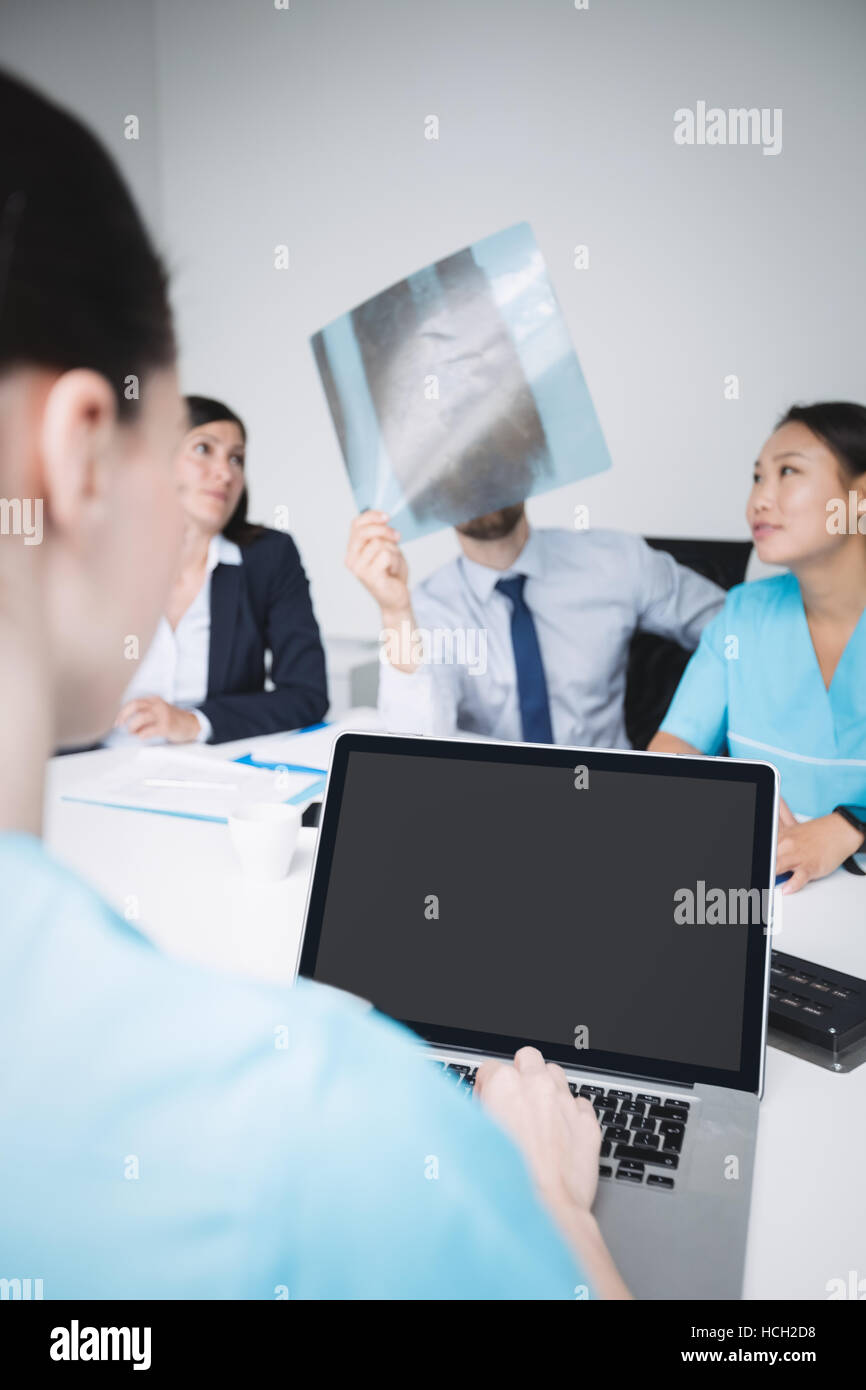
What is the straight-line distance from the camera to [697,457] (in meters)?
3.07

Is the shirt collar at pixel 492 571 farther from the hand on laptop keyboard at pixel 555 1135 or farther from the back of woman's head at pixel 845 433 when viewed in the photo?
the hand on laptop keyboard at pixel 555 1135

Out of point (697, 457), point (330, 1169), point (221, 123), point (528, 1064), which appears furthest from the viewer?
point (221, 123)

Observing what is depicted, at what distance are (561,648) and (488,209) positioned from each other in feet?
5.41

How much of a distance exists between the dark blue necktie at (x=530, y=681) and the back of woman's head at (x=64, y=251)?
81.0 inches

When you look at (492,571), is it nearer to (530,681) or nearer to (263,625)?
(530,681)

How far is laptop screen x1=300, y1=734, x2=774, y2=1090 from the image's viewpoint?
30.7 inches

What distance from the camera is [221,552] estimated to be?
2434 millimetres

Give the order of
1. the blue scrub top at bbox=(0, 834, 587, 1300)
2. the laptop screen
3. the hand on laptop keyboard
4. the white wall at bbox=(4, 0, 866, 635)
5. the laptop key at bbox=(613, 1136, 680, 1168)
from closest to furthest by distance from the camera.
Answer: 1. the blue scrub top at bbox=(0, 834, 587, 1300)
2. the hand on laptop keyboard
3. the laptop key at bbox=(613, 1136, 680, 1168)
4. the laptop screen
5. the white wall at bbox=(4, 0, 866, 635)

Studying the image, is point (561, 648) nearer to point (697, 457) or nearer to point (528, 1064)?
point (697, 457)

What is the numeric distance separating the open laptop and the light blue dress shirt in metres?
1.57

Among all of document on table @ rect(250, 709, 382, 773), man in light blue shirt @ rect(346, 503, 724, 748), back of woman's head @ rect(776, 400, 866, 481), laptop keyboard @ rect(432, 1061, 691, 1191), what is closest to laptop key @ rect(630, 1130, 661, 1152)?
laptop keyboard @ rect(432, 1061, 691, 1191)

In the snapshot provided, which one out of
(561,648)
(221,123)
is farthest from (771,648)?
(221,123)

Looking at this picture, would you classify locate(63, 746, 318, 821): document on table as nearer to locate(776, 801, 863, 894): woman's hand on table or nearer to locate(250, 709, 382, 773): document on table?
locate(250, 709, 382, 773): document on table

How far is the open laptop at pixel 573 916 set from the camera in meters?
0.76
